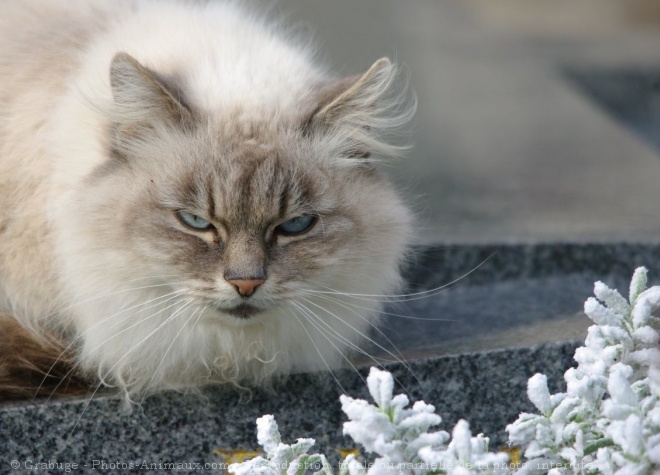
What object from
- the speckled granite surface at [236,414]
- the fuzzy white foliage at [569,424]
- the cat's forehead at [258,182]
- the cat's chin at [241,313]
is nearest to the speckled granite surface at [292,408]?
the speckled granite surface at [236,414]

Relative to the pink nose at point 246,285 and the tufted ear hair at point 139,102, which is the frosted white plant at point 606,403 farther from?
the tufted ear hair at point 139,102

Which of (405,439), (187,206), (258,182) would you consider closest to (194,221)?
(187,206)

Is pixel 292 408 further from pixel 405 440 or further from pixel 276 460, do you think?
pixel 405 440

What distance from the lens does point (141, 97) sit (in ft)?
6.59

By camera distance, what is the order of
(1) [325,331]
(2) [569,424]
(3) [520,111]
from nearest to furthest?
(2) [569,424]
(1) [325,331]
(3) [520,111]

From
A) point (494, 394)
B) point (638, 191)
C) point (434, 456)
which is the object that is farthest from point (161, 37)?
point (638, 191)

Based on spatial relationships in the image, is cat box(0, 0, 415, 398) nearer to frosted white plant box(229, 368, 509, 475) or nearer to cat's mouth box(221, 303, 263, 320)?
cat's mouth box(221, 303, 263, 320)

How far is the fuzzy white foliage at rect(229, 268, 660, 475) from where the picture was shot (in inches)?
53.7

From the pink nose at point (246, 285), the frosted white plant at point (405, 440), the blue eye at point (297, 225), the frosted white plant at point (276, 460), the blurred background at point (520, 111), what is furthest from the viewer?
the blurred background at point (520, 111)

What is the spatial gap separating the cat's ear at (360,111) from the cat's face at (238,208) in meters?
0.02

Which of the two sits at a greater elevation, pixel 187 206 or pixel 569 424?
pixel 187 206

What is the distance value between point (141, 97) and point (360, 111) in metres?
0.51

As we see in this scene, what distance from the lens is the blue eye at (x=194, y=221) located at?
6.52 feet

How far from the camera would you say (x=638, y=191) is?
12.2ft
